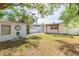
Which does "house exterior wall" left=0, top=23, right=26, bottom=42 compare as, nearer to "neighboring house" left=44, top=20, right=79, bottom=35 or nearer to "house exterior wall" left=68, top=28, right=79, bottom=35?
"neighboring house" left=44, top=20, right=79, bottom=35

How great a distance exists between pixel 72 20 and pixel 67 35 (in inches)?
8.3

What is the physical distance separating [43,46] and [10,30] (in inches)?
19.4

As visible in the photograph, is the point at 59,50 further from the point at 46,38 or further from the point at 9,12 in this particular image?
the point at 9,12

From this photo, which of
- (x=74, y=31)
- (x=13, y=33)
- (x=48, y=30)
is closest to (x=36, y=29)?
(x=48, y=30)

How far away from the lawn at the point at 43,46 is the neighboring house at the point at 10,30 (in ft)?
0.26

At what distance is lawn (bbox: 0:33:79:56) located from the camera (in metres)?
2.13

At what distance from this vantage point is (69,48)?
2.14 metres

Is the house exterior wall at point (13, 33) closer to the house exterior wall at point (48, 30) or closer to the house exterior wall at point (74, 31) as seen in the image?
the house exterior wall at point (48, 30)

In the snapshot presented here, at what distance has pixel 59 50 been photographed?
84.1 inches

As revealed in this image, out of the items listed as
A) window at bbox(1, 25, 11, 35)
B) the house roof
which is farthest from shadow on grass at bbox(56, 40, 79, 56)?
window at bbox(1, 25, 11, 35)

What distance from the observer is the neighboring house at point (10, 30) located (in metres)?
2.14

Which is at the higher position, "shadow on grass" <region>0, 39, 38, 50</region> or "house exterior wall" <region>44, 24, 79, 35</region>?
"house exterior wall" <region>44, 24, 79, 35</region>

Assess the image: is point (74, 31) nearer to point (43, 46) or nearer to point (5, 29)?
point (43, 46)

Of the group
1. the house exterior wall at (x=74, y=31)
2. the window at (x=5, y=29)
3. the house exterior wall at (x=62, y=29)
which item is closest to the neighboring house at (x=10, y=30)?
the window at (x=5, y=29)
